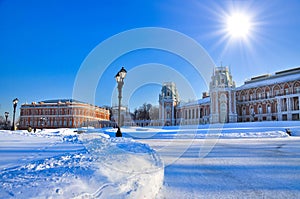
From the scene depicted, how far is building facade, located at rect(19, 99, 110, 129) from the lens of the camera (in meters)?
69.4

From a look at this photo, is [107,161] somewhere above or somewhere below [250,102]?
below

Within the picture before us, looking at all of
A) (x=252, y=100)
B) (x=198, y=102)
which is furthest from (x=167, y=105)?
(x=252, y=100)

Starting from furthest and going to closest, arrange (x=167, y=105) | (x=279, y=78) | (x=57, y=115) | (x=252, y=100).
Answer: (x=57, y=115) < (x=167, y=105) < (x=252, y=100) < (x=279, y=78)

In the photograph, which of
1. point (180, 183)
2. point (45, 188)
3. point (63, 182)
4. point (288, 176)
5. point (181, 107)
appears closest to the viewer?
point (45, 188)

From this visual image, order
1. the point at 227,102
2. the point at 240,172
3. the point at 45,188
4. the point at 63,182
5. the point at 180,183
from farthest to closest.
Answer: the point at 227,102
the point at 240,172
the point at 180,183
the point at 63,182
the point at 45,188

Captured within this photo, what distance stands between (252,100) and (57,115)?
184 feet

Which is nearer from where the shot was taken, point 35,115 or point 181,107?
point 181,107

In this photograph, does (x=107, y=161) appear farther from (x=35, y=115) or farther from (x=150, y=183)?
(x=35, y=115)

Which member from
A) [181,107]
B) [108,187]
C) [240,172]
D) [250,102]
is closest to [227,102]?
[250,102]

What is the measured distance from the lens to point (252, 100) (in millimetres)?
51906

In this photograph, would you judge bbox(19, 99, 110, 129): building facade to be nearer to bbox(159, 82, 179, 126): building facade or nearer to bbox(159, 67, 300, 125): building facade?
bbox(159, 82, 179, 126): building facade

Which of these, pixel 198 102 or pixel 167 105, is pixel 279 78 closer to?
pixel 198 102

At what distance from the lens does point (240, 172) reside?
554cm

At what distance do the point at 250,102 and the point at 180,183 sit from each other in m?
52.6
